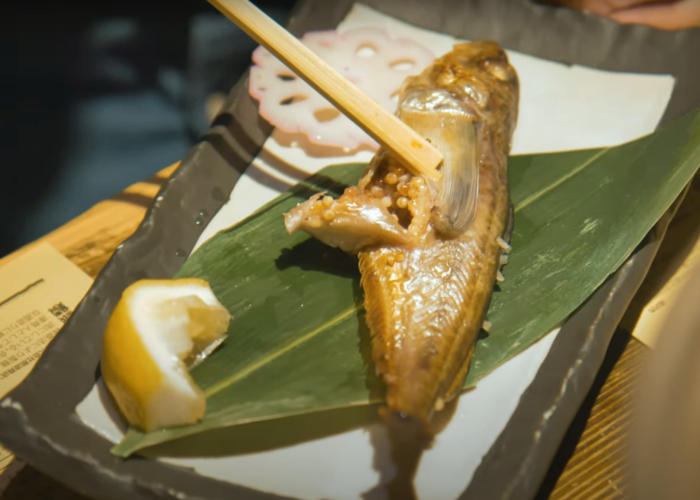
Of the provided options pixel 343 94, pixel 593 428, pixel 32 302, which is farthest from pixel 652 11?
pixel 32 302

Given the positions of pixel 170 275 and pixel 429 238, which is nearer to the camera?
pixel 429 238

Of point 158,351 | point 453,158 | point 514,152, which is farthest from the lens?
point 514,152

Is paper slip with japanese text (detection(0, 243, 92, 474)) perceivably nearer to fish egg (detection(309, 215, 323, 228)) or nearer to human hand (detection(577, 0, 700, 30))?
fish egg (detection(309, 215, 323, 228))

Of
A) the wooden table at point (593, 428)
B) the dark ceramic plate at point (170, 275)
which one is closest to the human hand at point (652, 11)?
the dark ceramic plate at point (170, 275)

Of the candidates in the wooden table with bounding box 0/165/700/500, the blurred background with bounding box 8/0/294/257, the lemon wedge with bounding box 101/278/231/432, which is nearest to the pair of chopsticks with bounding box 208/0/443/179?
the lemon wedge with bounding box 101/278/231/432

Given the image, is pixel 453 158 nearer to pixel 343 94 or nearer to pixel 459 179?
pixel 459 179

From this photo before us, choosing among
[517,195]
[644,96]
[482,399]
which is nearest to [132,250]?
[482,399]
